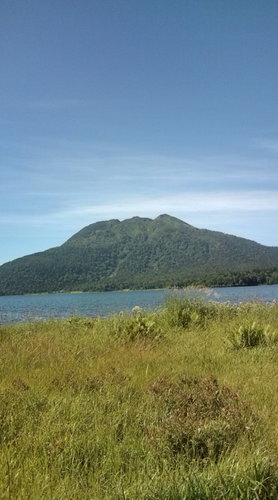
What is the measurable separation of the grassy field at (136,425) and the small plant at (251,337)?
28.9 inches

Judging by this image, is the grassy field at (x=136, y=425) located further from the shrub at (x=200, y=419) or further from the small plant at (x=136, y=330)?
the small plant at (x=136, y=330)

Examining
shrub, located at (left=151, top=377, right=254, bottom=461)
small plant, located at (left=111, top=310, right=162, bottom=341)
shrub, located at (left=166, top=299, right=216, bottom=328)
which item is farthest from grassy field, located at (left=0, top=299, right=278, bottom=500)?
shrub, located at (left=166, top=299, right=216, bottom=328)

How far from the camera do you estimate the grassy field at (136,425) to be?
301cm

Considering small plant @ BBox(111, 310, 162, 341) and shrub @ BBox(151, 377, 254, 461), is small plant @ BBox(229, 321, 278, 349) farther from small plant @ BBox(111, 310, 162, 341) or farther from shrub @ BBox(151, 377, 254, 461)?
shrub @ BBox(151, 377, 254, 461)

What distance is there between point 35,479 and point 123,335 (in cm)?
700

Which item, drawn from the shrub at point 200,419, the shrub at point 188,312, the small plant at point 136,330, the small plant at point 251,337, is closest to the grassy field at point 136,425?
the shrub at point 200,419

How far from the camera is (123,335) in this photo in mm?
10062

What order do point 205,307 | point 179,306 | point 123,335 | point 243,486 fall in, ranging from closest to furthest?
point 243,486 < point 123,335 < point 179,306 < point 205,307

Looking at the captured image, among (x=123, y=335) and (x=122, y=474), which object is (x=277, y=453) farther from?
(x=123, y=335)

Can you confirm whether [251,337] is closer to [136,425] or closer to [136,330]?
[136,330]

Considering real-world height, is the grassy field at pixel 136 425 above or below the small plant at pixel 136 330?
below

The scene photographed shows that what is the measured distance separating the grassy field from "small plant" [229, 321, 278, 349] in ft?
2.41

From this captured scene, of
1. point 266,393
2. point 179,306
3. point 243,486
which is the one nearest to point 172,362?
A: point 266,393

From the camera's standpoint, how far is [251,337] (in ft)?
30.4
